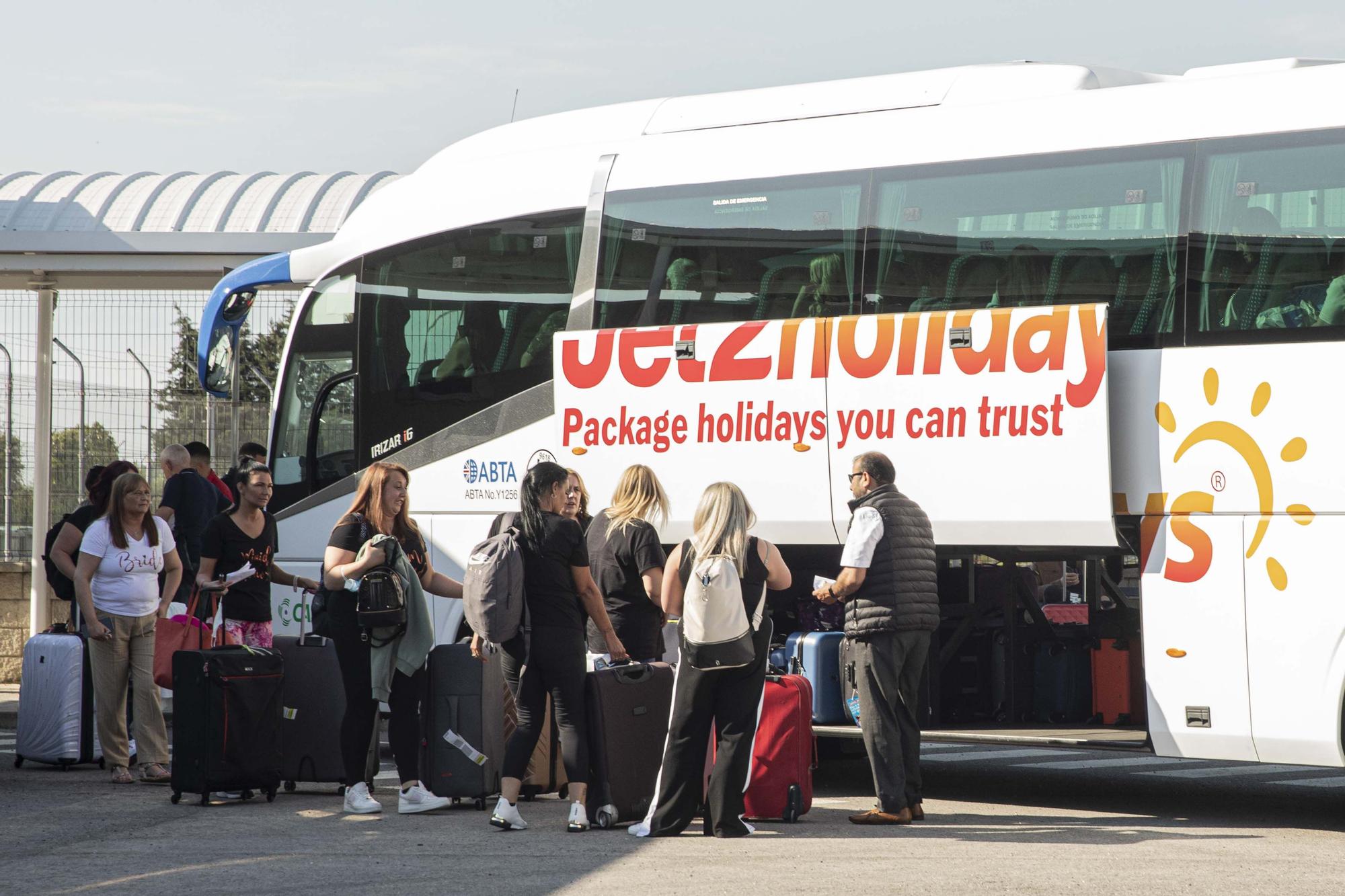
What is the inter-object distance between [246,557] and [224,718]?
1.23 meters

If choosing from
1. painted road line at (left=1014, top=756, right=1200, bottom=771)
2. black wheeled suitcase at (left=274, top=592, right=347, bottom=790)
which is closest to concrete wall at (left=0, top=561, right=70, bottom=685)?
black wheeled suitcase at (left=274, top=592, right=347, bottom=790)

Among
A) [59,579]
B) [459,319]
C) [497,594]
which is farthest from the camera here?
[59,579]

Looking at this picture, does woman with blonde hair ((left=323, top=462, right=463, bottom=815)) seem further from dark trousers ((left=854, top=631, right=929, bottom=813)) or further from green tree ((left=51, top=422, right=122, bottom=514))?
green tree ((left=51, top=422, right=122, bottom=514))

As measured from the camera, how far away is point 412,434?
11773 millimetres

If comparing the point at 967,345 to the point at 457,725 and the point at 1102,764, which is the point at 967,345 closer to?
the point at 457,725

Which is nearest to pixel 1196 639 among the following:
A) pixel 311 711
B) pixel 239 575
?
pixel 311 711

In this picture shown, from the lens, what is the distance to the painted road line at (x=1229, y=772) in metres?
11.8

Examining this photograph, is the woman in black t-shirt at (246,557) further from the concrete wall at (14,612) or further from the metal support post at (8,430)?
the concrete wall at (14,612)

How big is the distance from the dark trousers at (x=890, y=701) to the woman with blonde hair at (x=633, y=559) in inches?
43.9

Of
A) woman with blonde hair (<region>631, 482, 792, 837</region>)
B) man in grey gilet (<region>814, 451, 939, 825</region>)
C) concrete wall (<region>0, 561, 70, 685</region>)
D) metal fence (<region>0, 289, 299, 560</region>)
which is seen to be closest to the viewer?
woman with blonde hair (<region>631, 482, 792, 837</region>)

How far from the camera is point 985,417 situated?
9.35m

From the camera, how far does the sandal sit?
10594 mm

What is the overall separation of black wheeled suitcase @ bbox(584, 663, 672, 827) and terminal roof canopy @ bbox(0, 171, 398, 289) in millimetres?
8137

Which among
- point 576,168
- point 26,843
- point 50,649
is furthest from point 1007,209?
point 50,649
